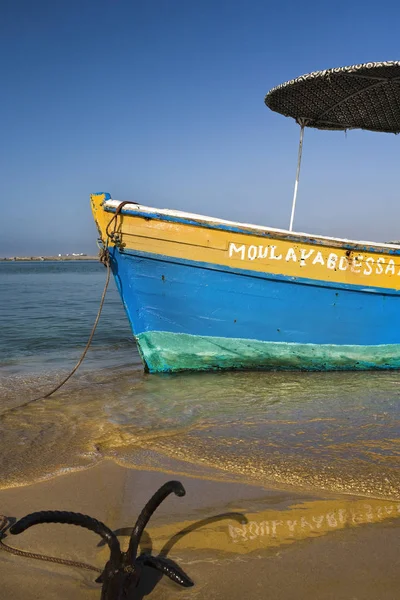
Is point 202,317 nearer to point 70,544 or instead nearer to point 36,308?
point 70,544

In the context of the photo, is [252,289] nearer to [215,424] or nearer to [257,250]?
[257,250]

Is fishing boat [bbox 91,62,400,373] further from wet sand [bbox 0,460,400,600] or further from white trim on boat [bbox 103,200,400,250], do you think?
wet sand [bbox 0,460,400,600]

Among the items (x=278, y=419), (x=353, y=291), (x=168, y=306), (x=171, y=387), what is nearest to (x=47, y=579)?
(x=278, y=419)

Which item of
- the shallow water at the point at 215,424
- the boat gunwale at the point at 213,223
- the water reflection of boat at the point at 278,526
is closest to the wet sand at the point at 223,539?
the water reflection of boat at the point at 278,526

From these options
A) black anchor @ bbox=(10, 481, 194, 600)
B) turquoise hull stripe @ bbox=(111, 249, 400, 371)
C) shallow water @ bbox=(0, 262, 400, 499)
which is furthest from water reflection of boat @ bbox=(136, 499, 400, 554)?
turquoise hull stripe @ bbox=(111, 249, 400, 371)

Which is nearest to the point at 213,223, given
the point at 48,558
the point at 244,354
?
the point at 244,354

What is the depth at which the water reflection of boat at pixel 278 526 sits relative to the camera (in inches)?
82.4

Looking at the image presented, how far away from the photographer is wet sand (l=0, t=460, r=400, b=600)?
1.81 metres

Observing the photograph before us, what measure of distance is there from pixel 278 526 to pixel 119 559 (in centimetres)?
85

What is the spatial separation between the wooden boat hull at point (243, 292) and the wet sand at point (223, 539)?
8.59 ft

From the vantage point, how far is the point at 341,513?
2352 mm

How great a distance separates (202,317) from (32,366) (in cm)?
265

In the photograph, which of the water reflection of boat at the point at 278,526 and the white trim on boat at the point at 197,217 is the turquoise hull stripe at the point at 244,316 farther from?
the water reflection of boat at the point at 278,526

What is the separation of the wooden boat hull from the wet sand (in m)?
2.62
